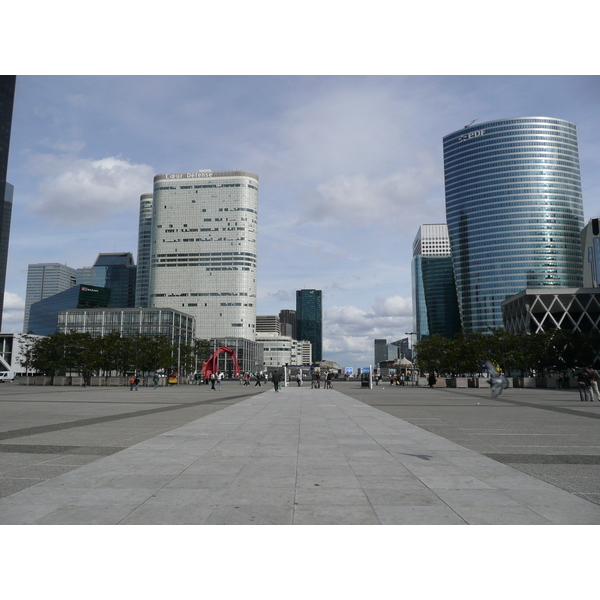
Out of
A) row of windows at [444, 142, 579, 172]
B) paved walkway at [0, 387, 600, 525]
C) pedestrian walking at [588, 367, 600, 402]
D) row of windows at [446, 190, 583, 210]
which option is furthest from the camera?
row of windows at [444, 142, 579, 172]

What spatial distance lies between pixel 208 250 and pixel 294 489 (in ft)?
604

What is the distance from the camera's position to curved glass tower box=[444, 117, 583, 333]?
554 feet

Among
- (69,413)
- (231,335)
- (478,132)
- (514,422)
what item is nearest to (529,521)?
(514,422)

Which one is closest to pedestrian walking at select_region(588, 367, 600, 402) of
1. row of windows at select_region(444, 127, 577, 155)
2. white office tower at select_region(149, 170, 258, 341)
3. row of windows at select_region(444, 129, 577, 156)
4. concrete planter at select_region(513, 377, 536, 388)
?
concrete planter at select_region(513, 377, 536, 388)

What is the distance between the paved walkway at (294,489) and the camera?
568cm

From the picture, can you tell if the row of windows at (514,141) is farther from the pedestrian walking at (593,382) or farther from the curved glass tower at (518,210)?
the pedestrian walking at (593,382)

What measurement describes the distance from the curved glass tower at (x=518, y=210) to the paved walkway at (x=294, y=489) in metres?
170

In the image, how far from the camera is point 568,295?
110 metres

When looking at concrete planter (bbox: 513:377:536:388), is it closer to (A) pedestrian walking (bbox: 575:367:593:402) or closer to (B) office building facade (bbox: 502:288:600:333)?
(A) pedestrian walking (bbox: 575:367:593:402)

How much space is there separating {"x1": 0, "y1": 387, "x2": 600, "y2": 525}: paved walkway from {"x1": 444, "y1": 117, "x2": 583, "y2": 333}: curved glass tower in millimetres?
170287

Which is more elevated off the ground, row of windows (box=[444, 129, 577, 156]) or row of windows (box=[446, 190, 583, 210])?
row of windows (box=[444, 129, 577, 156])

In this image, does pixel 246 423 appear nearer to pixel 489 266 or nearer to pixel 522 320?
pixel 522 320

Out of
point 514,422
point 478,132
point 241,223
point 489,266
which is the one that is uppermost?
point 478,132
